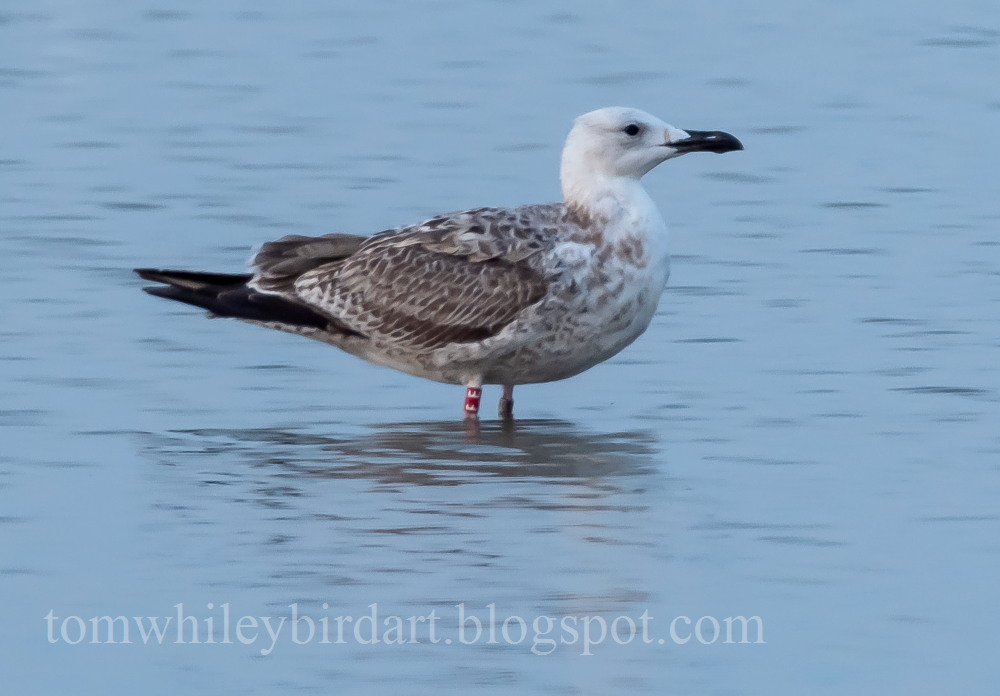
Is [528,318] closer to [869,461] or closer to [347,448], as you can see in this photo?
[347,448]

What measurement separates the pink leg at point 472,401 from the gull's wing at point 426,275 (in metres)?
0.23

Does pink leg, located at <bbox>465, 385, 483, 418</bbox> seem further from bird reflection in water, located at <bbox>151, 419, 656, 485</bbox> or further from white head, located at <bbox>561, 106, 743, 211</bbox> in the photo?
white head, located at <bbox>561, 106, 743, 211</bbox>

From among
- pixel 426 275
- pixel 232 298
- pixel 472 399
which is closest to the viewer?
pixel 472 399

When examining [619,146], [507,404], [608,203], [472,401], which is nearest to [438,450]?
[472,401]

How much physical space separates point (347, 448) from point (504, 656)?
2.64m

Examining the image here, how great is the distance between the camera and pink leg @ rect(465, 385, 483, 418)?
9.88 metres

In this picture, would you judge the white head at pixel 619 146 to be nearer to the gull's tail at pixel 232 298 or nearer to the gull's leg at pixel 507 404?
the gull's leg at pixel 507 404

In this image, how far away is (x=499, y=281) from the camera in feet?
31.7

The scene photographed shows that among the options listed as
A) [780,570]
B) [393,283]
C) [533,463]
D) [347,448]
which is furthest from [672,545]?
[393,283]

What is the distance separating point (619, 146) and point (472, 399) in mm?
1246

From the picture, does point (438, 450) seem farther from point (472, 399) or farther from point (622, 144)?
point (622, 144)

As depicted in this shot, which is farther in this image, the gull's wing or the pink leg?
the pink leg

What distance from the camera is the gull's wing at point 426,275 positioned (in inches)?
380

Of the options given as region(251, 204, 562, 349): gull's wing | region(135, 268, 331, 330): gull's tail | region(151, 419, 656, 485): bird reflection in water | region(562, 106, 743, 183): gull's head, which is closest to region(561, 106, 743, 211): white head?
region(562, 106, 743, 183): gull's head
